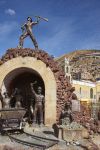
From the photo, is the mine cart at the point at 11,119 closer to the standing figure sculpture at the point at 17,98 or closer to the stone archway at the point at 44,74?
the stone archway at the point at 44,74

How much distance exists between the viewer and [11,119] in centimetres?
1453

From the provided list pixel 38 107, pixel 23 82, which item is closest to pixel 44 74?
pixel 38 107

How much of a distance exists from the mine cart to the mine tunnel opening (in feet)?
8.00

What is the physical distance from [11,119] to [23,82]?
4.12 m

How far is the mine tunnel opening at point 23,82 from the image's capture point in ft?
55.7

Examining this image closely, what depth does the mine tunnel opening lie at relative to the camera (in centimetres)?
1698

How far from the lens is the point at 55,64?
1591 centimetres

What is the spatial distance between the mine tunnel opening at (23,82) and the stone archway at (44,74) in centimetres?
35

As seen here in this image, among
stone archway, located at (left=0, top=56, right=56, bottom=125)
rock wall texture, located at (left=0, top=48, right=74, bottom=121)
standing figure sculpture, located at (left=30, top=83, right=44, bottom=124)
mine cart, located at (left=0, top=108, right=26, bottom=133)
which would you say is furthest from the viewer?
standing figure sculpture, located at (left=30, top=83, right=44, bottom=124)

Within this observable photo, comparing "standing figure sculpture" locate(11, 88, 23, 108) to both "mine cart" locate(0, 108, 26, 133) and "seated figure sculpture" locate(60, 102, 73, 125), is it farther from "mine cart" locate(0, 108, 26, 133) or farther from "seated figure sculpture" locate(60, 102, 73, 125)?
"seated figure sculpture" locate(60, 102, 73, 125)

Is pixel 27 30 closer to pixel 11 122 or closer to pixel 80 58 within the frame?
pixel 11 122

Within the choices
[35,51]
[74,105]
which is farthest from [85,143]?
[35,51]

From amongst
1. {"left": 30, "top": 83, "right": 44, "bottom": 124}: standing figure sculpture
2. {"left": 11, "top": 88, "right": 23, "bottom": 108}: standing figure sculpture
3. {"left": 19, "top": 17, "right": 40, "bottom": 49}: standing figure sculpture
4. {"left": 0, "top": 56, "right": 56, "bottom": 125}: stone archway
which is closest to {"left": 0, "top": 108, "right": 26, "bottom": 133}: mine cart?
{"left": 30, "top": 83, "right": 44, "bottom": 124}: standing figure sculpture

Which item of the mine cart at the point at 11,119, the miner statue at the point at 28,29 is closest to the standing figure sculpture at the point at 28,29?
the miner statue at the point at 28,29
